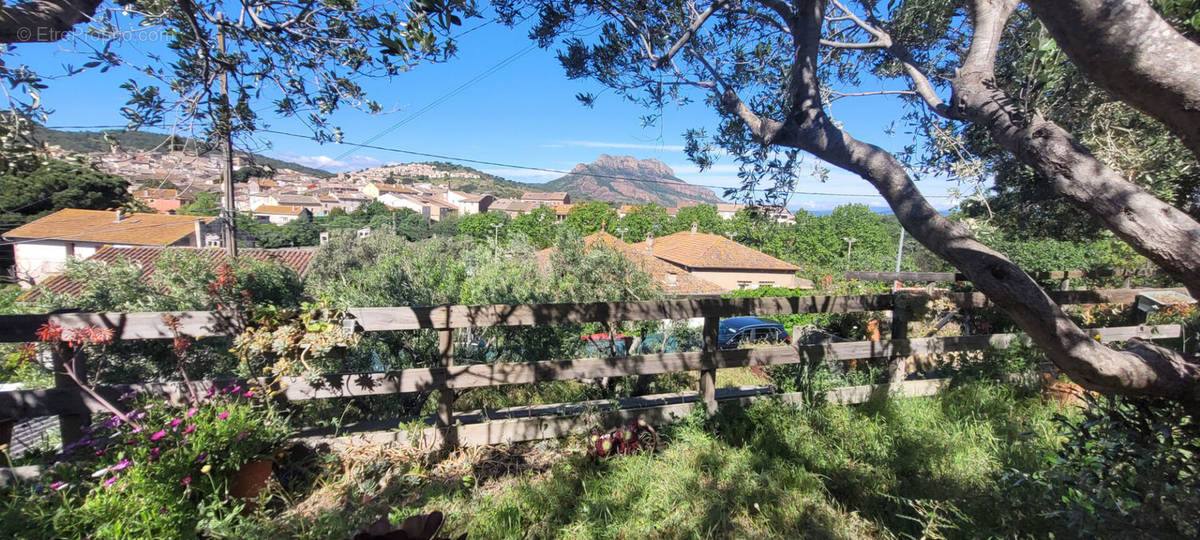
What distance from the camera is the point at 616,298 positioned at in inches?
290

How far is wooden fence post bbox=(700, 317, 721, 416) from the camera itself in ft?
11.7

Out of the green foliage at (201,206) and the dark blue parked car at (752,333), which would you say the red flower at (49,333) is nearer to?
the green foliage at (201,206)

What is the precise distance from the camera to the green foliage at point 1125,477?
150cm

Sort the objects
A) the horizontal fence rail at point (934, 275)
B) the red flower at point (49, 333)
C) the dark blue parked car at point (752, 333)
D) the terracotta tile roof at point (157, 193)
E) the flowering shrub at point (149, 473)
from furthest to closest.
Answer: the dark blue parked car at point (752, 333)
the horizontal fence rail at point (934, 275)
the terracotta tile roof at point (157, 193)
the red flower at point (49, 333)
the flowering shrub at point (149, 473)

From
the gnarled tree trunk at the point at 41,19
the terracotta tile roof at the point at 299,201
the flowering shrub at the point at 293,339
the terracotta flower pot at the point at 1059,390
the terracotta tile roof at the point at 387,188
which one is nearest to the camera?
the gnarled tree trunk at the point at 41,19

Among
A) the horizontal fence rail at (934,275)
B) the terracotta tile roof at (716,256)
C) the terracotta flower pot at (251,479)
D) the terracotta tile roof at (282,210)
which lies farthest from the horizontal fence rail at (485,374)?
the terracotta tile roof at (282,210)

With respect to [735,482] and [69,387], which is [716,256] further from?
[69,387]

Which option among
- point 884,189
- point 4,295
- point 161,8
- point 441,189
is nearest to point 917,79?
point 884,189

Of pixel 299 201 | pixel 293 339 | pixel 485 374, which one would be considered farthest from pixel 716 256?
pixel 299 201

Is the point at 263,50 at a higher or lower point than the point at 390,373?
higher

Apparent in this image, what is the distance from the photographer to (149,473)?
2.27 m

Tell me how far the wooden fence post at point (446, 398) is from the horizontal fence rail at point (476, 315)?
11cm

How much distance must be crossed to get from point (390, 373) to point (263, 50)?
236 cm

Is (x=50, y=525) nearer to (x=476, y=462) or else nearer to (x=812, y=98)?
(x=476, y=462)
